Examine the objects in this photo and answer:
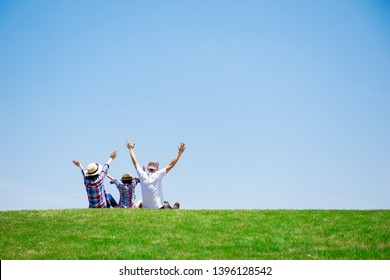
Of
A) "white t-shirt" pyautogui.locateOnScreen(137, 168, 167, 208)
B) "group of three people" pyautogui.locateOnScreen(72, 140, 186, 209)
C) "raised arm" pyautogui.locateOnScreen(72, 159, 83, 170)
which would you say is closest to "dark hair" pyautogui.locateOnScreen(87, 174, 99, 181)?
"group of three people" pyautogui.locateOnScreen(72, 140, 186, 209)

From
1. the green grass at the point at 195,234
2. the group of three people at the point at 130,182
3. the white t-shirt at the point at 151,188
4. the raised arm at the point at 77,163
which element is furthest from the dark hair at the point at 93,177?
the white t-shirt at the point at 151,188

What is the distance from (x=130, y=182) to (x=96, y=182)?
1.64m

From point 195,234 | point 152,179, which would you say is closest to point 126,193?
point 152,179

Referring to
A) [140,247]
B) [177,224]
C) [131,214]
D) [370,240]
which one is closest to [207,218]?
[177,224]

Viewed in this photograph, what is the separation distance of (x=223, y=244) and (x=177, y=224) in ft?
9.00

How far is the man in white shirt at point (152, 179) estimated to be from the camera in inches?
832

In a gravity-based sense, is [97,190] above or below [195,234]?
above

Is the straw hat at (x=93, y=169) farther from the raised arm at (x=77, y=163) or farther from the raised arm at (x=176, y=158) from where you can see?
the raised arm at (x=176, y=158)

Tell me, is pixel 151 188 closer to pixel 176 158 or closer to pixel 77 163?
pixel 176 158

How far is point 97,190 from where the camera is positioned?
21.9m

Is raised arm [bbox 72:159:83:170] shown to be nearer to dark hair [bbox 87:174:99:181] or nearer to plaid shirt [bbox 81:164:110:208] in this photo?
plaid shirt [bbox 81:164:110:208]

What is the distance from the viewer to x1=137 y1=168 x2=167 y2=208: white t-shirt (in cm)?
2122

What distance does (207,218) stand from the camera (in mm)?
18906
